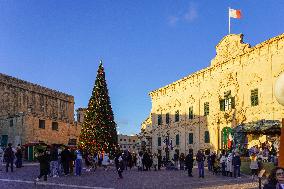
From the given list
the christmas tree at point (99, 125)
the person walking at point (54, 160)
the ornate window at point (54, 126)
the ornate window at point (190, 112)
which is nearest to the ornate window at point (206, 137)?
the ornate window at point (190, 112)

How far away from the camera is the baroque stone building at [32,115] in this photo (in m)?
45.0

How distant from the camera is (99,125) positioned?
3725 cm

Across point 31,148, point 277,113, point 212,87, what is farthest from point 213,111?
point 31,148

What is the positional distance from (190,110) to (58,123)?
1776 cm

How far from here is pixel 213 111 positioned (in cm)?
3750

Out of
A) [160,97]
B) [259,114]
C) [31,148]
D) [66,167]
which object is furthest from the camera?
[160,97]

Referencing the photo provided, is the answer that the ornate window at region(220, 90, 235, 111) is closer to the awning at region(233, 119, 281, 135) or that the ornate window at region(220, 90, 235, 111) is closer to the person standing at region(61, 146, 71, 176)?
the awning at region(233, 119, 281, 135)

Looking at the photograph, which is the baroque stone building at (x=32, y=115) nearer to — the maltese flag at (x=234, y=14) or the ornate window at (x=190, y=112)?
the ornate window at (x=190, y=112)

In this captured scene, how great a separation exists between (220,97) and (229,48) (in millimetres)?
4489

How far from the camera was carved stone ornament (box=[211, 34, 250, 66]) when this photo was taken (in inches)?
1352

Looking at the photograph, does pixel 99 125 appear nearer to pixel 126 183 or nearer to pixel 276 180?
pixel 126 183

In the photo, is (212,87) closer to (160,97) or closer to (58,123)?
(160,97)

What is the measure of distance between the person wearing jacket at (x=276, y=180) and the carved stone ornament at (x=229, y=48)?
1155 inches

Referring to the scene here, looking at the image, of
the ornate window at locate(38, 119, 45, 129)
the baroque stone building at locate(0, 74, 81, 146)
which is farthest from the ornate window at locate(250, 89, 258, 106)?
the ornate window at locate(38, 119, 45, 129)
